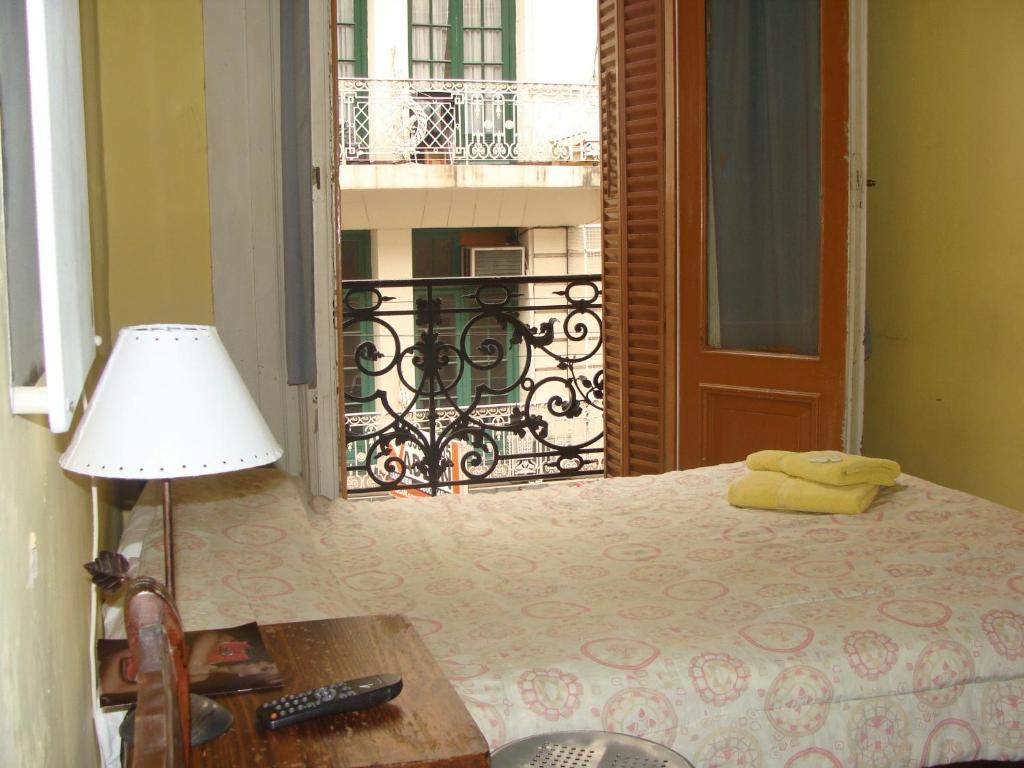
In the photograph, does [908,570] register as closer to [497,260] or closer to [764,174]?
[764,174]

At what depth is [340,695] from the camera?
126cm

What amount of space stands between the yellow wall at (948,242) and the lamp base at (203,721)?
9.99 feet

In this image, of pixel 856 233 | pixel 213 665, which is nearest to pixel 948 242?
pixel 856 233

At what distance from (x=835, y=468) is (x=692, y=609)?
85 cm

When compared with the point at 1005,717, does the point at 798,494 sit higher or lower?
higher

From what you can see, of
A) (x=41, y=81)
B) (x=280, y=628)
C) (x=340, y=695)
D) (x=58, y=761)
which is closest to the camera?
(x=41, y=81)

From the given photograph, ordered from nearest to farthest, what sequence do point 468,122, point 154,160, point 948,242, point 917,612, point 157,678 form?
1. point 157,678
2. point 917,612
3. point 154,160
4. point 948,242
5. point 468,122

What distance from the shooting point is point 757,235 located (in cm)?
423

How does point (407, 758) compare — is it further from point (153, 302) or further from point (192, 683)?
point (153, 302)

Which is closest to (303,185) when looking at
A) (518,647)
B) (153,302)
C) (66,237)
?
(153,302)

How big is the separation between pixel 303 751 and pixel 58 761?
0.82ft

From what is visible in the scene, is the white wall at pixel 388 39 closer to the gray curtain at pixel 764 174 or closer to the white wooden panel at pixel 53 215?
the gray curtain at pixel 764 174

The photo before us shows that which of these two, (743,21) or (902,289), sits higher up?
(743,21)

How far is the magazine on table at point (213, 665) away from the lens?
4.36ft
